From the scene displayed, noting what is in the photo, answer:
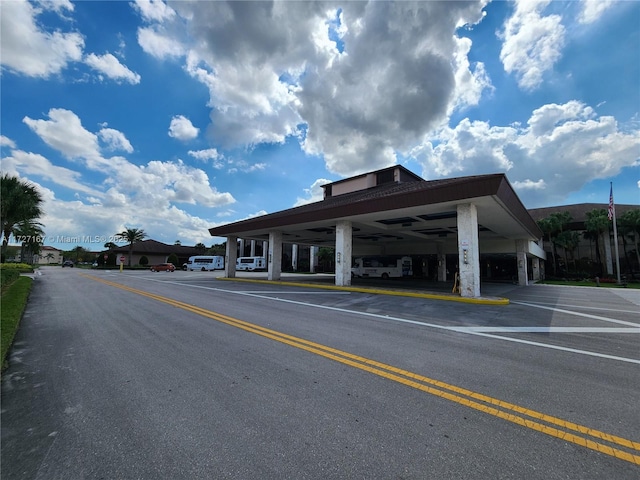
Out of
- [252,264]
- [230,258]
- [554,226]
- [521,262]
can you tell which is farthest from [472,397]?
[252,264]

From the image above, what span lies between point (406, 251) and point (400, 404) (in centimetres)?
3518

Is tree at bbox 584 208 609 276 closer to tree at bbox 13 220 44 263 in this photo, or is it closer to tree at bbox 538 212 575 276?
tree at bbox 538 212 575 276

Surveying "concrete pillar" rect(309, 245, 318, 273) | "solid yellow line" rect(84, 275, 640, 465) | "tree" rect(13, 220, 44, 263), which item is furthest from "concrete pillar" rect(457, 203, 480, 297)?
"tree" rect(13, 220, 44, 263)

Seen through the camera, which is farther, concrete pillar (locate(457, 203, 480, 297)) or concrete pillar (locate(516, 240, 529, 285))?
concrete pillar (locate(516, 240, 529, 285))

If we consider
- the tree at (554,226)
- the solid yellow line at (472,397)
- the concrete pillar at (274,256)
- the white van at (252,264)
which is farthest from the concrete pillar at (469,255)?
the white van at (252,264)

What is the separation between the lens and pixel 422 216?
1992 cm

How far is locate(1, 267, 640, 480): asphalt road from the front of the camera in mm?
2609

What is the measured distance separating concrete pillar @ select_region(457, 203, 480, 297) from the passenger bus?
68.9ft

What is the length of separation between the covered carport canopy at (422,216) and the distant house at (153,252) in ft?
152

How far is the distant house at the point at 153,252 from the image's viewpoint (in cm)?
6631

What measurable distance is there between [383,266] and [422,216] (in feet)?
56.8

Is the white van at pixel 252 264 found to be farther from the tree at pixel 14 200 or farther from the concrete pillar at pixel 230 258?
the tree at pixel 14 200

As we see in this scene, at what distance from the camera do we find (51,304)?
40.3ft

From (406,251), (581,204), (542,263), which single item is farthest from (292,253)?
(581,204)
